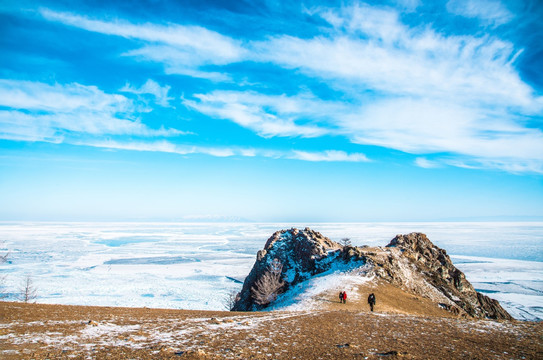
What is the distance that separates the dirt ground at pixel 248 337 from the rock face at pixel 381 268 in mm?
24528

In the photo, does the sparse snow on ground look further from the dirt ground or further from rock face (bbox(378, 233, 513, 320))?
the dirt ground

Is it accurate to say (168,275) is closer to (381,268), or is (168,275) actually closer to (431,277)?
(381,268)

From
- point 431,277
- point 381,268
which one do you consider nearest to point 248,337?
point 381,268

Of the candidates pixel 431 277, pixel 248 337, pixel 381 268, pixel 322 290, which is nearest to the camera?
pixel 248 337

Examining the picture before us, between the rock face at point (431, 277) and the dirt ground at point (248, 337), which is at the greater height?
the dirt ground at point (248, 337)

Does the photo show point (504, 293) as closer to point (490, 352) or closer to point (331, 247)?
point (331, 247)

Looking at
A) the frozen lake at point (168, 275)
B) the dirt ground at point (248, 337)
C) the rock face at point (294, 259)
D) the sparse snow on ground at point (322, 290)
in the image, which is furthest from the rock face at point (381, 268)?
the dirt ground at point (248, 337)

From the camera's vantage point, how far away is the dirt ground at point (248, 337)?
9312 mm

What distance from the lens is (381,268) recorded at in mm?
39000

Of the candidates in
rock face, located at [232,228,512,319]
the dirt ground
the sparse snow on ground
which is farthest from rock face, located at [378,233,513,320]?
the dirt ground

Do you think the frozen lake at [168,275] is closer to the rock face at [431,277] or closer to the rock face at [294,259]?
the rock face at [294,259]

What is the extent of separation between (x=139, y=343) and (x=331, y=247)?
49.4 m

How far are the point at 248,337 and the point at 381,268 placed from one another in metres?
32.2

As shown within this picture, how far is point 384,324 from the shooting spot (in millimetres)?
14750
